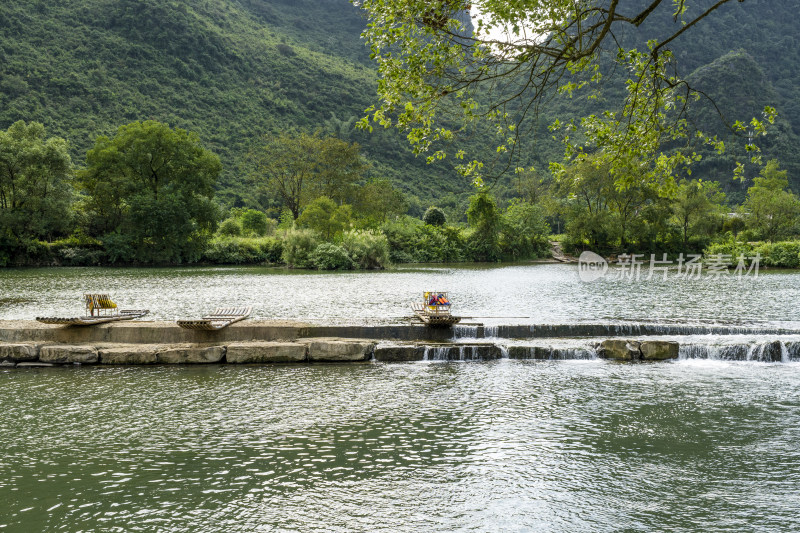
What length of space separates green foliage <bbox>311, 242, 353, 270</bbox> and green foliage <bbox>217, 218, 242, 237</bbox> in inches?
674

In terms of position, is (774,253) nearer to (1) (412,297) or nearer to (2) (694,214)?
(2) (694,214)

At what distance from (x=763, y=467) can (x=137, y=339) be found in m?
11.7

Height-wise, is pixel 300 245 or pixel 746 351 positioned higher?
pixel 300 245

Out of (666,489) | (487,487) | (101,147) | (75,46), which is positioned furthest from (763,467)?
(75,46)

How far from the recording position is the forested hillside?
69688mm

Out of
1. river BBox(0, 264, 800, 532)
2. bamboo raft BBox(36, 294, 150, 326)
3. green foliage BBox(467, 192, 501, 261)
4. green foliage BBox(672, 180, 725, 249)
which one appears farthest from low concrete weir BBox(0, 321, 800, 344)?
green foliage BBox(467, 192, 501, 261)

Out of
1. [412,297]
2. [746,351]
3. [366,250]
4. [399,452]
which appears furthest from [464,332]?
[366,250]

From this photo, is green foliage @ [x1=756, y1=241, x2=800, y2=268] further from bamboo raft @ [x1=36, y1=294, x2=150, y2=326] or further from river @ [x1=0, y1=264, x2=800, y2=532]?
bamboo raft @ [x1=36, y1=294, x2=150, y2=326]

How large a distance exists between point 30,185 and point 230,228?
62.0 feet

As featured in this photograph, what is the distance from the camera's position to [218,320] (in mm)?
13516

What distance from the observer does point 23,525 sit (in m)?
5.26

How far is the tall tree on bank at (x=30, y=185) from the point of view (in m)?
39.0

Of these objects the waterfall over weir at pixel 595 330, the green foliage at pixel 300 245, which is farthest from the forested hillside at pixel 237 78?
the waterfall over weir at pixel 595 330

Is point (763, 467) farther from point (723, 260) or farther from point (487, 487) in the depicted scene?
point (723, 260)
